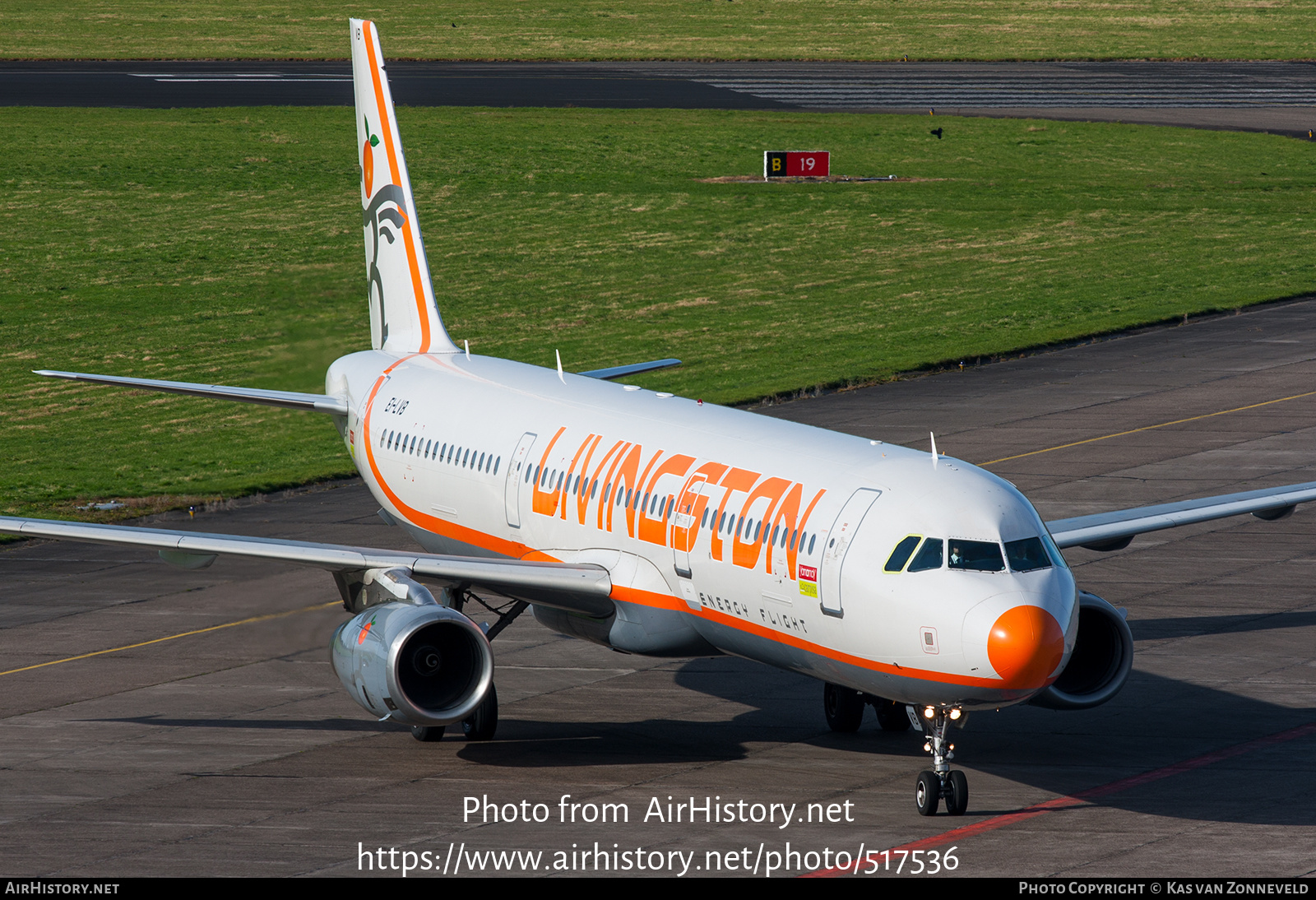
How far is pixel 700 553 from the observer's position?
87.6 feet

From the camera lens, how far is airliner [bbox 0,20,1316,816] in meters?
23.2

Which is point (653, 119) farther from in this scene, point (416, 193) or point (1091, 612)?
point (1091, 612)

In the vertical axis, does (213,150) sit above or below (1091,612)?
above

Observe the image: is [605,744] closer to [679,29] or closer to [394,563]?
[394,563]

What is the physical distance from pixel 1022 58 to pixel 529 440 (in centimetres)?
10783

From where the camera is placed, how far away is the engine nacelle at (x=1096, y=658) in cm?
2633

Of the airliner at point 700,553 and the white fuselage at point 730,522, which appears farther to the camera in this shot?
the airliner at point 700,553

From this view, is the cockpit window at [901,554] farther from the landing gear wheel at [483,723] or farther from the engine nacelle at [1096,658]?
the landing gear wheel at [483,723]

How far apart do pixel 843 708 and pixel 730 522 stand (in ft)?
14.2

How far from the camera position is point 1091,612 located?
26.7 m

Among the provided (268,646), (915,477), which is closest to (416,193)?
(268,646)

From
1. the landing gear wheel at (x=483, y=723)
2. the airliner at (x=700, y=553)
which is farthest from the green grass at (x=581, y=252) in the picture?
the landing gear wheel at (x=483, y=723)

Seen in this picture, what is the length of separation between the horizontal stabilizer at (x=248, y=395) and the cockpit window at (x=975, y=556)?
57.5 ft

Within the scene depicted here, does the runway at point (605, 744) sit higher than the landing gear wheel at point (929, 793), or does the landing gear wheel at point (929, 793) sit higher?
the landing gear wheel at point (929, 793)
